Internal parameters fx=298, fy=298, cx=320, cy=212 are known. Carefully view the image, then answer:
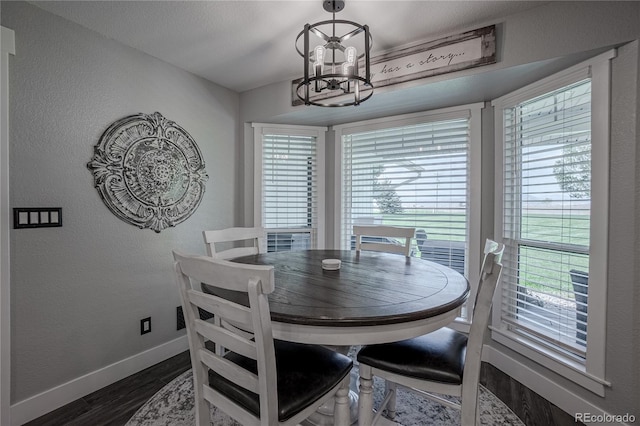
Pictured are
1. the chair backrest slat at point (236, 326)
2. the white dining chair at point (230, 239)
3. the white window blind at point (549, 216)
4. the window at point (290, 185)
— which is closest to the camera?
the chair backrest slat at point (236, 326)

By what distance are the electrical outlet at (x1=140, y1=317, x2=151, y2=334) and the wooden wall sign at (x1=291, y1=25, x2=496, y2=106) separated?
8.59 feet

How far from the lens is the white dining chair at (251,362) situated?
958 mm

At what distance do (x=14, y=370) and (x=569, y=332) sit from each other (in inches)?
133

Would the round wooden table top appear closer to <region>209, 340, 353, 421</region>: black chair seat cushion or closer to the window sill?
<region>209, 340, 353, 421</region>: black chair seat cushion

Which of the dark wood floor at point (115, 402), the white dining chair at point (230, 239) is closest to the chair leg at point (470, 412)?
the white dining chair at point (230, 239)

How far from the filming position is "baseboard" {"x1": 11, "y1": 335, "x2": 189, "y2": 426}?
68.6 inches

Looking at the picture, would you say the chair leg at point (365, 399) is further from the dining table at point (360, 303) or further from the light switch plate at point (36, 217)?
the light switch plate at point (36, 217)

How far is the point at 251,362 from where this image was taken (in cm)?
130

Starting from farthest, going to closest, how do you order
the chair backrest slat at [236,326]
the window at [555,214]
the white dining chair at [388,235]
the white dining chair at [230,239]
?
the white dining chair at [388,235]
the white dining chair at [230,239]
the window at [555,214]
the chair backrest slat at [236,326]

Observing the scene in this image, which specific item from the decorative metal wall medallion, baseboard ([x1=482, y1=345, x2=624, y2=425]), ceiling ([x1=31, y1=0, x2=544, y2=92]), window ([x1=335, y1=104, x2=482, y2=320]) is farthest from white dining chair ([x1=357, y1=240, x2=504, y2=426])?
the decorative metal wall medallion

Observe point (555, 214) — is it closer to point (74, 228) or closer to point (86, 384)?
point (74, 228)

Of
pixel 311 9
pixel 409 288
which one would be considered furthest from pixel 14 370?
pixel 311 9

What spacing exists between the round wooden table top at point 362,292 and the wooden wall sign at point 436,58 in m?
1.36

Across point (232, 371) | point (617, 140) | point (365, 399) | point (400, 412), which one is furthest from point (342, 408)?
point (617, 140)
